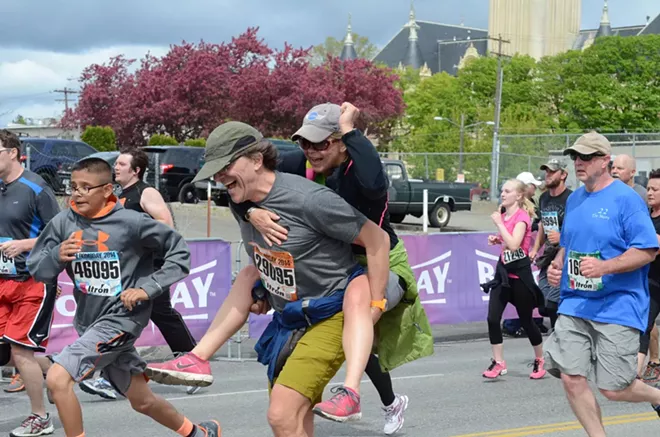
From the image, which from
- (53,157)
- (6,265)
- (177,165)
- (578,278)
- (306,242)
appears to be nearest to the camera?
(306,242)

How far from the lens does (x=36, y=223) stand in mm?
6934

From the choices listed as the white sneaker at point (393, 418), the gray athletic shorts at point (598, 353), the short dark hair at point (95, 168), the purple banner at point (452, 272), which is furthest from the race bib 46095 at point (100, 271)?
the purple banner at point (452, 272)

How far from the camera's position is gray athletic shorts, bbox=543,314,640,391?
5.60 metres

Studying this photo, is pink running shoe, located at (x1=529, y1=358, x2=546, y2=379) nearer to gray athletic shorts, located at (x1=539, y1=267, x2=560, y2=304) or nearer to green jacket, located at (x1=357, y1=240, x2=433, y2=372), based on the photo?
gray athletic shorts, located at (x1=539, y1=267, x2=560, y2=304)

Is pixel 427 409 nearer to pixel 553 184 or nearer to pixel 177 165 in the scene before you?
pixel 553 184

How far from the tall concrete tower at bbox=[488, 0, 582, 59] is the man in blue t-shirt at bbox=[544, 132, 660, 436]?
127583mm

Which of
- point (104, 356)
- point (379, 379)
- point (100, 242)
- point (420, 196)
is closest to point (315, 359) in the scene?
point (104, 356)

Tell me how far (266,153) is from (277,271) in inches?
21.5

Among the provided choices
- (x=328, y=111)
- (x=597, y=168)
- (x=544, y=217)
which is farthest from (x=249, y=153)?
(x=544, y=217)

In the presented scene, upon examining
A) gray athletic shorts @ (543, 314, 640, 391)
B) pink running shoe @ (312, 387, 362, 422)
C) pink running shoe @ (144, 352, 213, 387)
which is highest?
pink running shoe @ (144, 352, 213, 387)

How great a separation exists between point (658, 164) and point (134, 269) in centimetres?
3277

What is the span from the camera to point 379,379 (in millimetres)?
6430

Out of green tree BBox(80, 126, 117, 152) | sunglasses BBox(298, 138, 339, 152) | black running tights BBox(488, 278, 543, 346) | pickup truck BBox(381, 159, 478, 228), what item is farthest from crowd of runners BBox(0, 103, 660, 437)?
green tree BBox(80, 126, 117, 152)

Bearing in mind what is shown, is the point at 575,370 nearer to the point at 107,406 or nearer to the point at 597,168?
the point at 597,168
